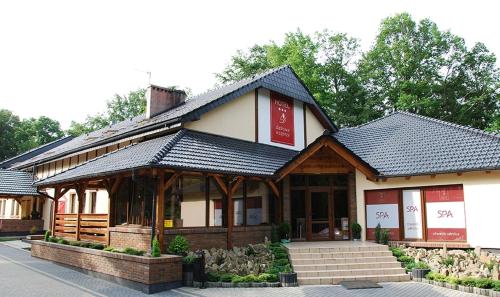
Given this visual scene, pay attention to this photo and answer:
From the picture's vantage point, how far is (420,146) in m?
15.9

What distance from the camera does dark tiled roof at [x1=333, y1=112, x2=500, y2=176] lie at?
1377 centimetres

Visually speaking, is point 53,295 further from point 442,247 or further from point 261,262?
point 442,247

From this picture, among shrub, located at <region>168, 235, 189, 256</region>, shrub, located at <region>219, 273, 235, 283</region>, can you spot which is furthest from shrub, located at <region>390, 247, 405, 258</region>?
shrub, located at <region>168, 235, 189, 256</region>

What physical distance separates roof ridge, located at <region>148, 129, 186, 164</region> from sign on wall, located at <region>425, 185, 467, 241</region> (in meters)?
8.82

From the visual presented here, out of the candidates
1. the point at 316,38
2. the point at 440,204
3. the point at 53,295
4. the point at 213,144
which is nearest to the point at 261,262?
the point at 213,144

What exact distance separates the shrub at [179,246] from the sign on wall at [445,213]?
8436 millimetres

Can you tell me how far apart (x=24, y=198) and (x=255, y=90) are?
761 inches

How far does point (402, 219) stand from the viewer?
49.0ft

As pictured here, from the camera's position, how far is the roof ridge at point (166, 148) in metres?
11.3

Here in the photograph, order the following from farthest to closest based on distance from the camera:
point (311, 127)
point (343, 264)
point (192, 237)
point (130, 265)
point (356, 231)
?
point (311, 127)
point (356, 231)
point (192, 237)
point (343, 264)
point (130, 265)

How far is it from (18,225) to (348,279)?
889 inches

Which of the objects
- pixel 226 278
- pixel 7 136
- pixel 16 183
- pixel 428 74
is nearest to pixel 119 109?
pixel 7 136

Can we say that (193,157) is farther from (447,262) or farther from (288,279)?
(447,262)

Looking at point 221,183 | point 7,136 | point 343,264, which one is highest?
point 7,136
